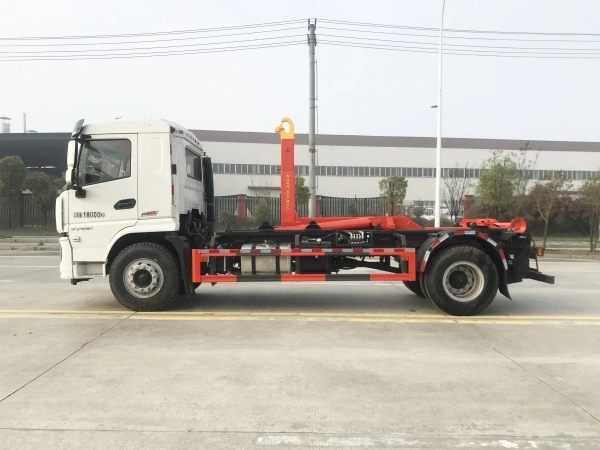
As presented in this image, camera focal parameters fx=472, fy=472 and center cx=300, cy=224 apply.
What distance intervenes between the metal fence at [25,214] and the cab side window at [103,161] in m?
25.5

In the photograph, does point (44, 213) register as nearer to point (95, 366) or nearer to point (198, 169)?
point (198, 169)

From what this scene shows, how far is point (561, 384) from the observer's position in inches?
180

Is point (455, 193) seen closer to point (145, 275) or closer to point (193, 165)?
point (193, 165)

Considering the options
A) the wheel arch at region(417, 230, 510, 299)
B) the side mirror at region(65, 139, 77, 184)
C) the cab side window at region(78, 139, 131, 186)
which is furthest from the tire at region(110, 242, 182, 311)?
the wheel arch at region(417, 230, 510, 299)

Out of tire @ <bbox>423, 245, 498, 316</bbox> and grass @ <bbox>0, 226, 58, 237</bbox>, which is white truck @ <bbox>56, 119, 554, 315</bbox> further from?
grass @ <bbox>0, 226, 58, 237</bbox>

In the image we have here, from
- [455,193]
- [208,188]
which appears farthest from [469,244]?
[455,193]

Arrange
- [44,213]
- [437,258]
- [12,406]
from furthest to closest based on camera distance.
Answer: [44,213] → [437,258] → [12,406]

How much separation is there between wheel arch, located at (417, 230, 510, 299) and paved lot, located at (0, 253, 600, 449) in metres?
0.71

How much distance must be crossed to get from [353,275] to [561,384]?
354cm

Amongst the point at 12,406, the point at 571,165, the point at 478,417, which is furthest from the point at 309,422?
the point at 571,165

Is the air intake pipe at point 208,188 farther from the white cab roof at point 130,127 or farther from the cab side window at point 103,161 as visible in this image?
the cab side window at point 103,161

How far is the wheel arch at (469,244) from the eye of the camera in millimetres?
7277

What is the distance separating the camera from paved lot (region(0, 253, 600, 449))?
140 inches

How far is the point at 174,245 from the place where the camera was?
7328 millimetres
